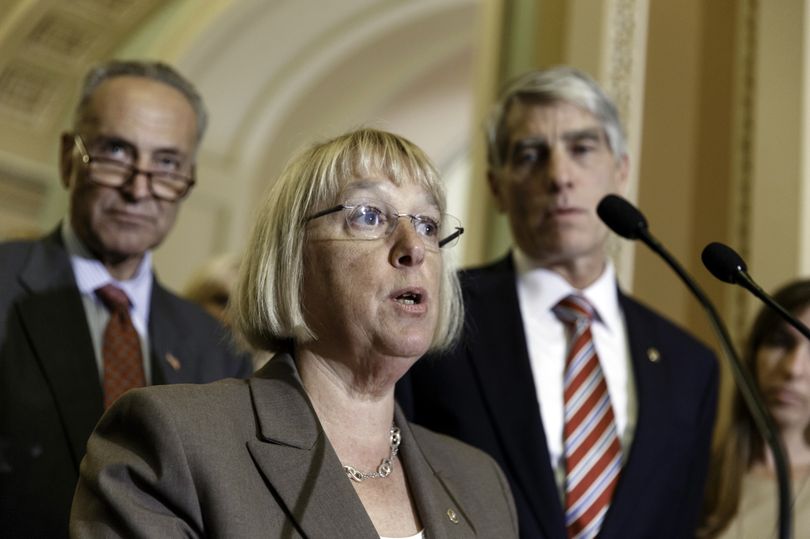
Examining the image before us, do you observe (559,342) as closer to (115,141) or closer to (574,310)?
(574,310)

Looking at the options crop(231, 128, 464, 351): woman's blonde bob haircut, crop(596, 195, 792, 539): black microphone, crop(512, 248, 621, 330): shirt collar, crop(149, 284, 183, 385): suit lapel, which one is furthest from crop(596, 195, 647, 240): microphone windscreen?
crop(149, 284, 183, 385): suit lapel

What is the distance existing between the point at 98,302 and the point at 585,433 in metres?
1.24

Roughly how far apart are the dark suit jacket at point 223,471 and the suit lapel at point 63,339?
697 mm

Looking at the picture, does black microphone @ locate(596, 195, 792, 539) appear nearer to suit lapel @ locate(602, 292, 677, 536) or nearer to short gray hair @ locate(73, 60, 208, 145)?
suit lapel @ locate(602, 292, 677, 536)

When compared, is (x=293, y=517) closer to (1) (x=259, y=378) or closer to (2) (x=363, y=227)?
(1) (x=259, y=378)

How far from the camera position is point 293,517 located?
198cm

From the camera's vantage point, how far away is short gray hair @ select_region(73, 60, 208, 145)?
10.6ft

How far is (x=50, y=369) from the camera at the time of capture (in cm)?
277

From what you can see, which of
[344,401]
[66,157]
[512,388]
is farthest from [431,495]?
[66,157]

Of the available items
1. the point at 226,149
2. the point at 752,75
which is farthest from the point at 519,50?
the point at 226,149

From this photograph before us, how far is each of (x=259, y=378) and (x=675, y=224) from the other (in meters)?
2.38

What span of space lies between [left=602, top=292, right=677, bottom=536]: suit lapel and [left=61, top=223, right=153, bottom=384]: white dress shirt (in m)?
1.16

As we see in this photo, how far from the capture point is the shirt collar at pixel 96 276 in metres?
3.02

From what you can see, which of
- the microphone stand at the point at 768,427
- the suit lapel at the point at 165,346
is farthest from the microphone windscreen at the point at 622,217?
the suit lapel at the point at 165,346
